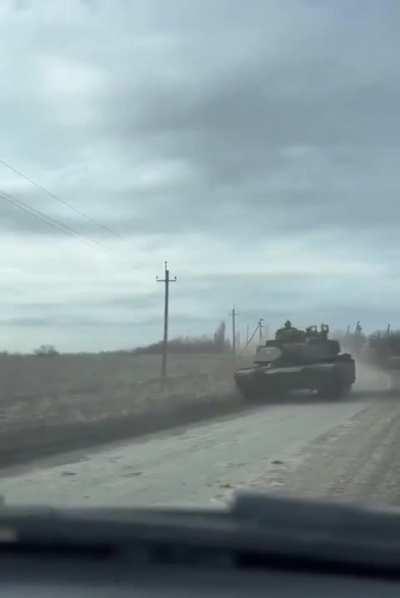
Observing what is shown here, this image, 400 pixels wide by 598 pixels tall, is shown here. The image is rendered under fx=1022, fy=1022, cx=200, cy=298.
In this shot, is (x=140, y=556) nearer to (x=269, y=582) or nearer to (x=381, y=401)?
(x=269, y=582)

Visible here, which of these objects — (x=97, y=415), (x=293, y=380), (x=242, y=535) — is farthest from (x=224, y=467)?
(x=293, y=380)

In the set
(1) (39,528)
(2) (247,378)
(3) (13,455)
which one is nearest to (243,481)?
(3) (13,455)

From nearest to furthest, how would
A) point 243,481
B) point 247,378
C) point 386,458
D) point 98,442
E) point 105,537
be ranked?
point 105,537 → point 243,481 → point 386,458 → point 98,442 → point 247,378

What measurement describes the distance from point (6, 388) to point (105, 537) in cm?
3906

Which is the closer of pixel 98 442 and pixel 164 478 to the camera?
pixel 164 478

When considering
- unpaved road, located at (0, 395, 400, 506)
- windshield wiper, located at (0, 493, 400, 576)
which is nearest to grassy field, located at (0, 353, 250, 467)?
unpaved road, located at (0, 395, 400, 506)

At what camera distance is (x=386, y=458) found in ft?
44.6

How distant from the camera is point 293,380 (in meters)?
31.9

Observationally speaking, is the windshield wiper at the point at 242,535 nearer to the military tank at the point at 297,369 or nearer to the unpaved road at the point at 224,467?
the unpaved road at the point at 224,467

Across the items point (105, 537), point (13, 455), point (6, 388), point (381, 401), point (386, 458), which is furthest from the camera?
point (6, 388)

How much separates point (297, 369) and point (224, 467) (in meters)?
19.5

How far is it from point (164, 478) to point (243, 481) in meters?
1.05

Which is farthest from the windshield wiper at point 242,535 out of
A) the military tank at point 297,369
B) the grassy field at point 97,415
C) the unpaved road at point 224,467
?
the military tank at point 297,369

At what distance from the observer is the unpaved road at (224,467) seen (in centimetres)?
1032
